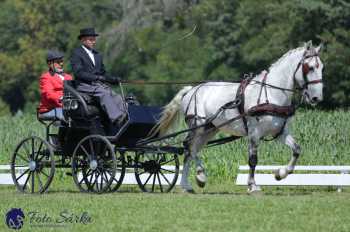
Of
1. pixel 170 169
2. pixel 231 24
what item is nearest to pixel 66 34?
pixel 231 24

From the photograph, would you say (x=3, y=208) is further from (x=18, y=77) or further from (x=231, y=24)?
(x=18, y=77)

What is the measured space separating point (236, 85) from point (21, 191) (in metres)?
3.30

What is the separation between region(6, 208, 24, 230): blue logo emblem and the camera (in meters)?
11.4

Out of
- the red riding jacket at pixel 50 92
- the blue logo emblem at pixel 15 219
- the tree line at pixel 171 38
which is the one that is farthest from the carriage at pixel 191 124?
the tree line at pixel 171 38

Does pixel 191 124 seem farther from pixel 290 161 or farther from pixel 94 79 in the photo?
pixel 290 161

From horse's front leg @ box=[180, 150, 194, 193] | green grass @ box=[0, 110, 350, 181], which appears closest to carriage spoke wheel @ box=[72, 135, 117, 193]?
horse's front leg @ box=[180, 150, 194, 193]

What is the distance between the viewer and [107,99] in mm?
14688

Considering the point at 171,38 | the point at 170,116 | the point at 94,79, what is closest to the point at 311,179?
the point at 170,116

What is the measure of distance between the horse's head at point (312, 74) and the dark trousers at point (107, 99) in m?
2.45

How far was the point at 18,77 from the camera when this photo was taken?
241 feet

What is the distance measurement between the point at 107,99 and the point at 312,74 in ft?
8.86

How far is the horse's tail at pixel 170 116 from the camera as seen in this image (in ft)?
50.6

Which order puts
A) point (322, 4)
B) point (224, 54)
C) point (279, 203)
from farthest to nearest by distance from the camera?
point (224, 54) < point (322, 4) < point (279, 203)

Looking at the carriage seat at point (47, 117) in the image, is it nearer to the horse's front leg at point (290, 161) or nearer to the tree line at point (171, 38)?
the horse's front leg at point (290, 161)
